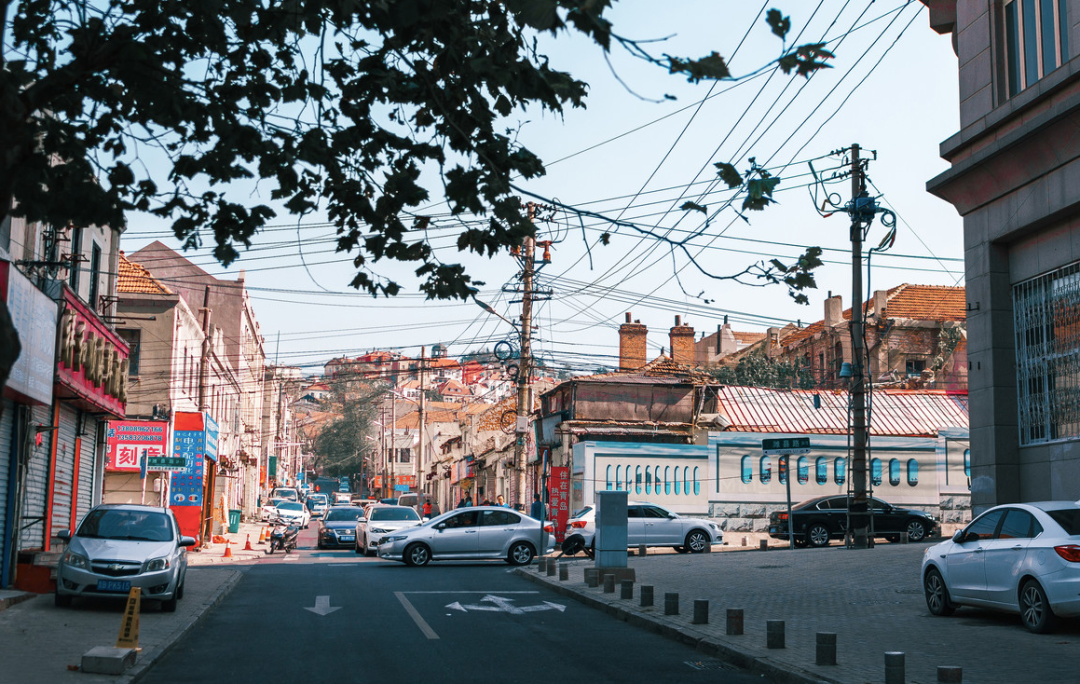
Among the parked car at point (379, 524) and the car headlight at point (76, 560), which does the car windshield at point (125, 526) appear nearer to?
the car headlight at point (76, 560)

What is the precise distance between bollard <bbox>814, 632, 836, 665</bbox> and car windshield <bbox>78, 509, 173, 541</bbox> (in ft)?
35.1

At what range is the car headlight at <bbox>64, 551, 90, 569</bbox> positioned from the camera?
1536 centimetres

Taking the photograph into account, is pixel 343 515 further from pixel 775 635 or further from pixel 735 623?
pixel 775 635

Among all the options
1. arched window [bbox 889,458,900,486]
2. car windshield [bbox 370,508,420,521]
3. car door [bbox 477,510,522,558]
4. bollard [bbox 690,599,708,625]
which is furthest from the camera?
arched window [bbox 889,458,900,486]

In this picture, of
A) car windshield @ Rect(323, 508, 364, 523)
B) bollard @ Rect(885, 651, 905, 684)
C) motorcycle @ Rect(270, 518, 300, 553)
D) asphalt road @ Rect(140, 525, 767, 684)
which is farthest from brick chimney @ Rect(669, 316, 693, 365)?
bollard @ Rect(885, 651, 905, 684)

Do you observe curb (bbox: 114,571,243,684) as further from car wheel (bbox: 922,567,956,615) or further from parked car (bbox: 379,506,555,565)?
car wheel (bbox: 922,567,956,615)

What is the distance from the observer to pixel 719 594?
17.2 meters

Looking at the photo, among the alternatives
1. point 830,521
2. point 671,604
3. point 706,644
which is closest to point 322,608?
point 671,604

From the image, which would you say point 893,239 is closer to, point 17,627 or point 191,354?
point 17,627

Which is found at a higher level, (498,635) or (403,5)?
(403,5)

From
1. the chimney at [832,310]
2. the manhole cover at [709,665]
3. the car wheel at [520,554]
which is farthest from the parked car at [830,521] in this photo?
the chimney at [832,310]

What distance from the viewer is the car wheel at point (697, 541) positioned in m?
30.3

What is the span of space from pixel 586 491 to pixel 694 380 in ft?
20.8

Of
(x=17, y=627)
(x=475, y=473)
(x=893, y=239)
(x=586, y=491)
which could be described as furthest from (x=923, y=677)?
(x=475, y=473)
